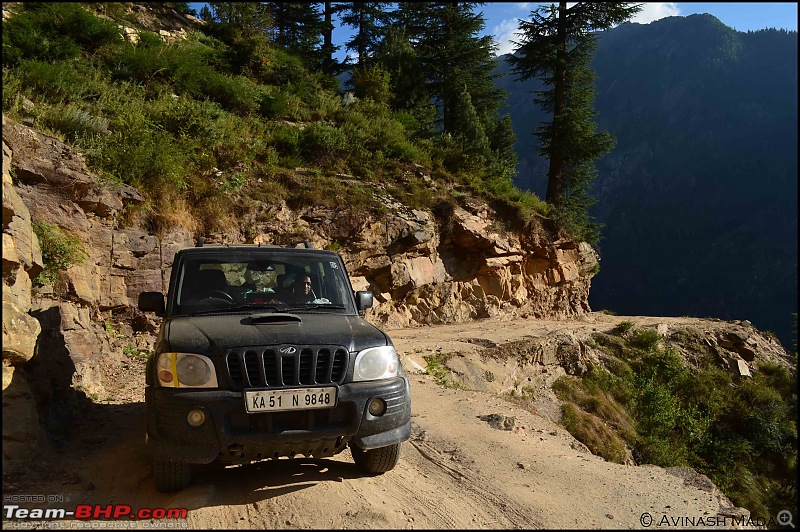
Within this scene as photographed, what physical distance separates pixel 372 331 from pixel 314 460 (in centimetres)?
147

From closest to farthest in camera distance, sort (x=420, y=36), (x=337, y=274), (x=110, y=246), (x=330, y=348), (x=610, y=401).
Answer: (x=330, y=348)
(x=337, y=274)
(x=110, y=246)
(x=610, y=401)
(x=420, y=36)

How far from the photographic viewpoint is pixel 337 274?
499 cm

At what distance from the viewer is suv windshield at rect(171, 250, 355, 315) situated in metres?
4.39

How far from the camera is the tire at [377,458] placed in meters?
4.09

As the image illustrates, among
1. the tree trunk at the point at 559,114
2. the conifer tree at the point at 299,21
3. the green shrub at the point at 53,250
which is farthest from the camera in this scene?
the conifer tree at the point at 299,21

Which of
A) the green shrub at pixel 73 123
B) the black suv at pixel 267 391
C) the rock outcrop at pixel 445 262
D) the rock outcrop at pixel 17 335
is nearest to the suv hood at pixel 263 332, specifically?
the black suv at pixel 267 391

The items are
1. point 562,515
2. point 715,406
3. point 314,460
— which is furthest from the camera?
point 715,406

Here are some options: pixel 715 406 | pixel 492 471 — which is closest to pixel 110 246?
pixel 492 471

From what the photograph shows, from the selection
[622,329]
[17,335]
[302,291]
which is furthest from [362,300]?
[622,329]

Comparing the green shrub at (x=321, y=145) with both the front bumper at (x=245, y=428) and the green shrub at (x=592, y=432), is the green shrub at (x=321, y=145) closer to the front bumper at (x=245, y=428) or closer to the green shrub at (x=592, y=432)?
the green shrub at (x=592, y=432)

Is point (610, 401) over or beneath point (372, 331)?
beneath

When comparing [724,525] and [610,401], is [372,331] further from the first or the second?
[610,401]

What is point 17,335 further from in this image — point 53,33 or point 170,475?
point 53,33

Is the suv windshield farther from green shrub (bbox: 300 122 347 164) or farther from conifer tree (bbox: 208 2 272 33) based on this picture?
conifer tree (bbox: 208 2 272 33)
